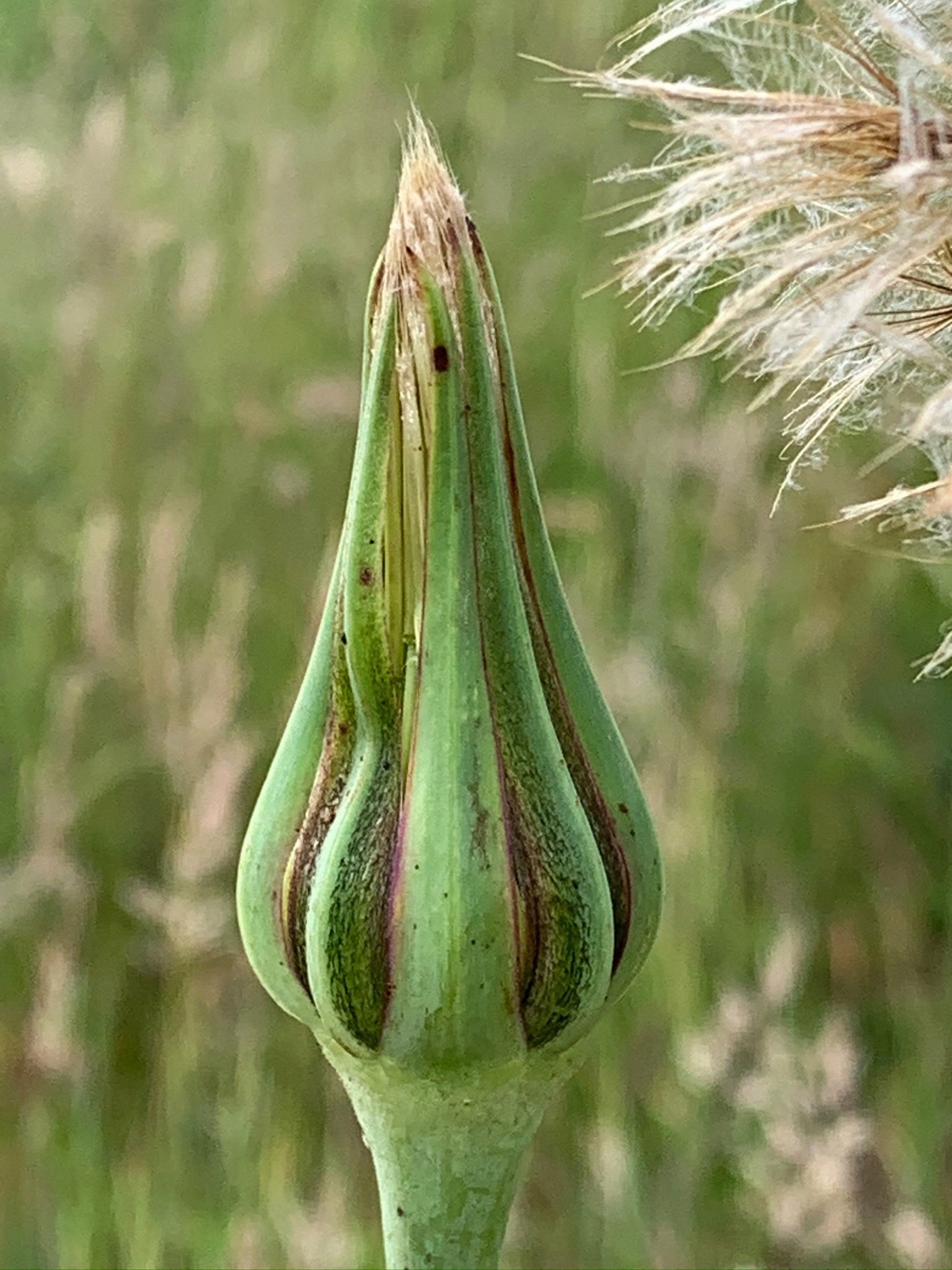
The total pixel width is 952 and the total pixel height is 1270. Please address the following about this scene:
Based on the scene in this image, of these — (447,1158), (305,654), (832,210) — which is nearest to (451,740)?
(447,1158)

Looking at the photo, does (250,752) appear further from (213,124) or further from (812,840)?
(213,124)

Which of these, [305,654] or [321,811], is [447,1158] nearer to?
[321,811]

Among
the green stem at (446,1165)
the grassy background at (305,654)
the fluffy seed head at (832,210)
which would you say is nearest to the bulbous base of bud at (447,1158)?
the green stem at (446,1165)

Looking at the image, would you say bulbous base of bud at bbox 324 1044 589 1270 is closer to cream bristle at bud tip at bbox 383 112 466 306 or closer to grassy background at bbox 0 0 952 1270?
cream bristle at bud tip at bbox 383 112 466 306

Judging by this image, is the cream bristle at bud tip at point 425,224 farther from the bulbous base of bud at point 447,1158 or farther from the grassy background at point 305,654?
the grassy background at point 305,654

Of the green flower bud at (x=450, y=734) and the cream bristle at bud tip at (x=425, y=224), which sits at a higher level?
the cream bristle at bud tip at (x=425, y=224)

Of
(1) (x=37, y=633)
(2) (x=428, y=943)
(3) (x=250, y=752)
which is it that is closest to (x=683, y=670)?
(3) (x=250, y=752)

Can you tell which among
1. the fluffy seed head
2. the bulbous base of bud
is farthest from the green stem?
the fluffy seed head
